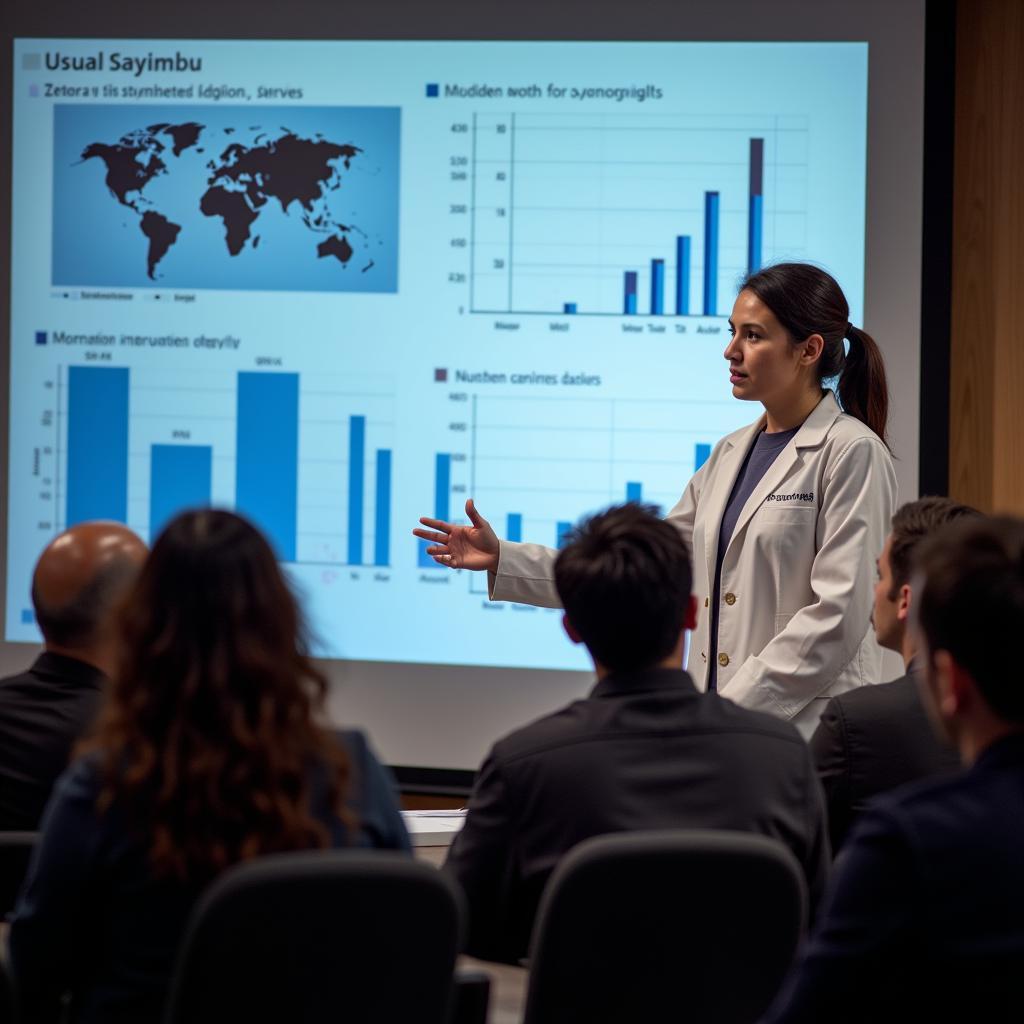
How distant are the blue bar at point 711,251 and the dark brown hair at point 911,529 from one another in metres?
1.77

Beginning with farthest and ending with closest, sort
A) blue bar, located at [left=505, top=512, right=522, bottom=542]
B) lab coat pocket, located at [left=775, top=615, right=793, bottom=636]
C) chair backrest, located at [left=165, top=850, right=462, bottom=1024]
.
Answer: blue bar, located at [left=505, top=512, right=522, bottom=542] < lab coat pocket, located at [left=775, top=615, right=793, bottom=636] < chair backrest, located at [left=165, top=850, right=462, bottom=1024]

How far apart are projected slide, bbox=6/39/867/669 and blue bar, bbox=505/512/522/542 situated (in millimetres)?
16

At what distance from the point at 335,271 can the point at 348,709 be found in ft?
4.38

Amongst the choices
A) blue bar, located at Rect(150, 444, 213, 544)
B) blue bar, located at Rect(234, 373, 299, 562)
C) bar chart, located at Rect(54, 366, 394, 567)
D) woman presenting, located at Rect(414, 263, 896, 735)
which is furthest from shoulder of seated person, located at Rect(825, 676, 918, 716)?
blue bar, located at Rect(150, 444, 213, 544)

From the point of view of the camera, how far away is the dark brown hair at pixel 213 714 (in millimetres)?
1264

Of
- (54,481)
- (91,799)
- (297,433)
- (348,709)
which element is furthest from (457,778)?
(91,799)

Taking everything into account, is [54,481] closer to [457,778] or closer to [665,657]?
[457,778]

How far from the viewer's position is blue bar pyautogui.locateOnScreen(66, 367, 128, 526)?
404cm

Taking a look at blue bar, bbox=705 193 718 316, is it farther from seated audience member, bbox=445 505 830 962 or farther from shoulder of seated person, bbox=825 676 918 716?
seated audience member, bbox=445 505 830 962

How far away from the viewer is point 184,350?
4020 mm

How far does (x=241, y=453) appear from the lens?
13.1ft

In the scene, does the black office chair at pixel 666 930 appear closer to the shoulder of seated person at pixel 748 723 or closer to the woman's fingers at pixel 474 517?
the shoulder of seated person at pixel 748 723

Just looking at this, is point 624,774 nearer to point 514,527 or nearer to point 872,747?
point 872,747

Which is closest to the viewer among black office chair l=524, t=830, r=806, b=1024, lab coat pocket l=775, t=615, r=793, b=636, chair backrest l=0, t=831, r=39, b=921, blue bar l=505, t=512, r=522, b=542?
black office chair l=524, t=830, r=806, b=1024
